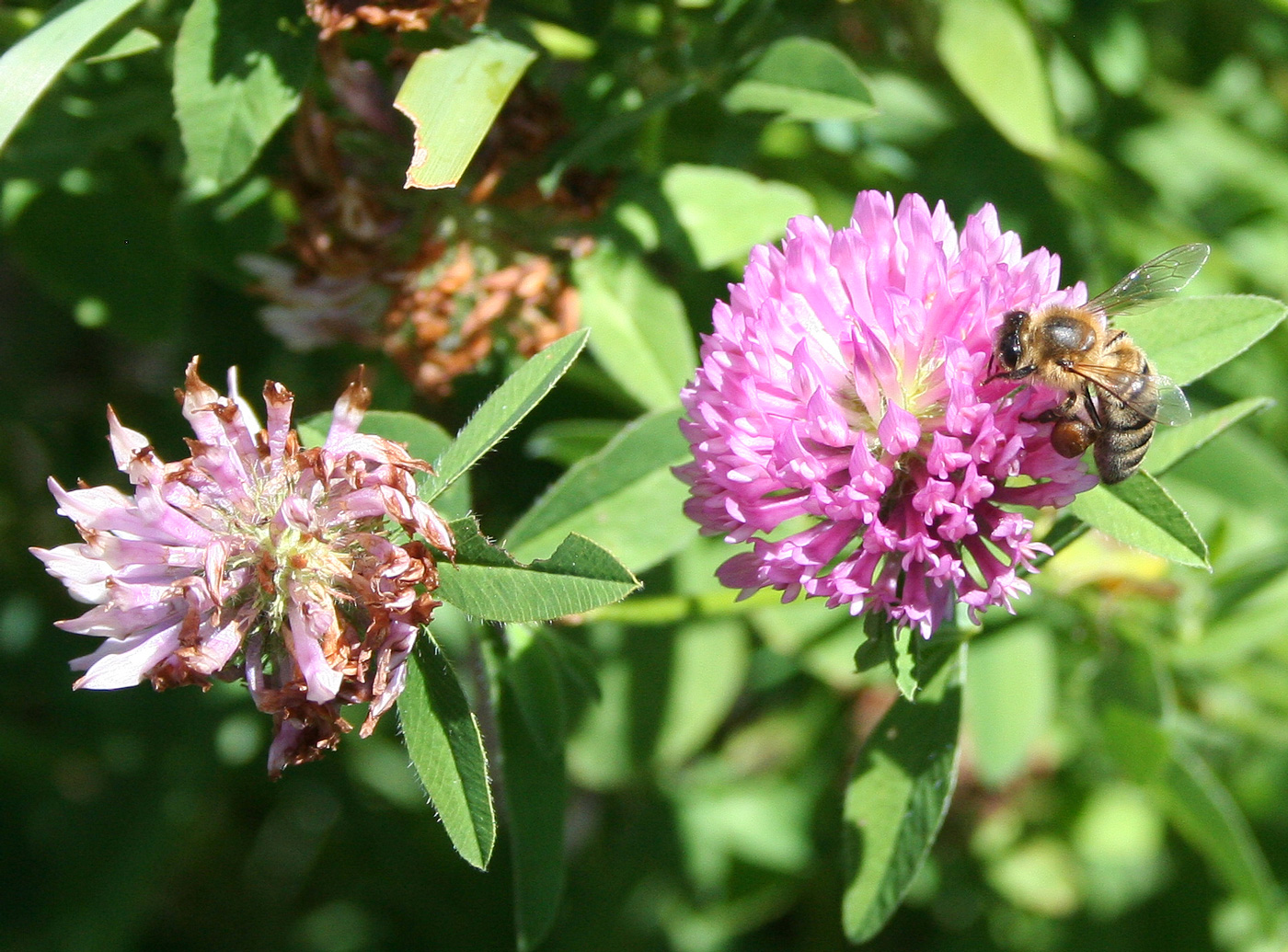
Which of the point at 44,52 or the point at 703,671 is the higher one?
the point at 44,52

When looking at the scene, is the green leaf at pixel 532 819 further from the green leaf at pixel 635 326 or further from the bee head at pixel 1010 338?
the bee head at pixel 1010 338

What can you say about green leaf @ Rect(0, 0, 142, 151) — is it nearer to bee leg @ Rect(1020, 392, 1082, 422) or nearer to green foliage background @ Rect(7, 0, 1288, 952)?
green foliage background @ Rect(7, 0, 1288, 952)

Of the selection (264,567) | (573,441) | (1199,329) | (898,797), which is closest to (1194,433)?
(1199,329)

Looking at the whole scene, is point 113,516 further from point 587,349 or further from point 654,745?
point 654,745

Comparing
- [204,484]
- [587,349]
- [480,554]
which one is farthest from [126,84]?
[480,554]

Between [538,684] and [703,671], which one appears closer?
[538,684]

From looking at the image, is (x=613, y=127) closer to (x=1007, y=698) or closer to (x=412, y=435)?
(x=412, y=435)

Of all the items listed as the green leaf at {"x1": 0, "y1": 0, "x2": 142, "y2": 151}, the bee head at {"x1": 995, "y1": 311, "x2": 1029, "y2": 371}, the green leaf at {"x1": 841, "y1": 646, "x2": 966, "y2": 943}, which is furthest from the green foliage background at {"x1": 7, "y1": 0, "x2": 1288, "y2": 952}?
the bee head at {"x1": 995, "y1": 311, "x2": 1029, "y2": 371}
